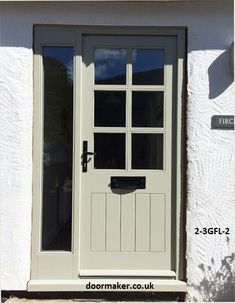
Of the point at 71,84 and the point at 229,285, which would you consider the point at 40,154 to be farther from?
the point at 229,285

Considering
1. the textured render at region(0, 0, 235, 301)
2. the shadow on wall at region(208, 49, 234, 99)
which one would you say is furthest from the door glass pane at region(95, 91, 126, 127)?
the shadow on wall at region(208, 49, 234, 99)

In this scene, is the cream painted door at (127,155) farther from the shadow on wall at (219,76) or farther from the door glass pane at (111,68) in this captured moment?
the shadow on wall at (219,76)

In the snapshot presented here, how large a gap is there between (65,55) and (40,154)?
37.1 inches

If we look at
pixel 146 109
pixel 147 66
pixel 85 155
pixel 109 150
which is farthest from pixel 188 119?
pixel 85 155

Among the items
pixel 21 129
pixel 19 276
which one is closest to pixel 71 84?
pixel 21 129

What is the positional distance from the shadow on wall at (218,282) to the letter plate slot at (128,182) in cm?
93

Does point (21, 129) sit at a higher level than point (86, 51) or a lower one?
lower

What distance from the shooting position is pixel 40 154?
512 cm

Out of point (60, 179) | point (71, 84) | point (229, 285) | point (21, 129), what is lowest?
point (229, 285)

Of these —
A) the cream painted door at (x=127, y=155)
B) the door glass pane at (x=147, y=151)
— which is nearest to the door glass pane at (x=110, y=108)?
the cream painted door at (x=127, y=155)

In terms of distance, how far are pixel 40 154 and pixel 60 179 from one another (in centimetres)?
30

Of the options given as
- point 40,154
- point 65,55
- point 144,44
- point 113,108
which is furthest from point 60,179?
point 144,44

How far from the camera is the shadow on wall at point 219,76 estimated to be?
5.04 metres

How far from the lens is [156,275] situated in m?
5.12
